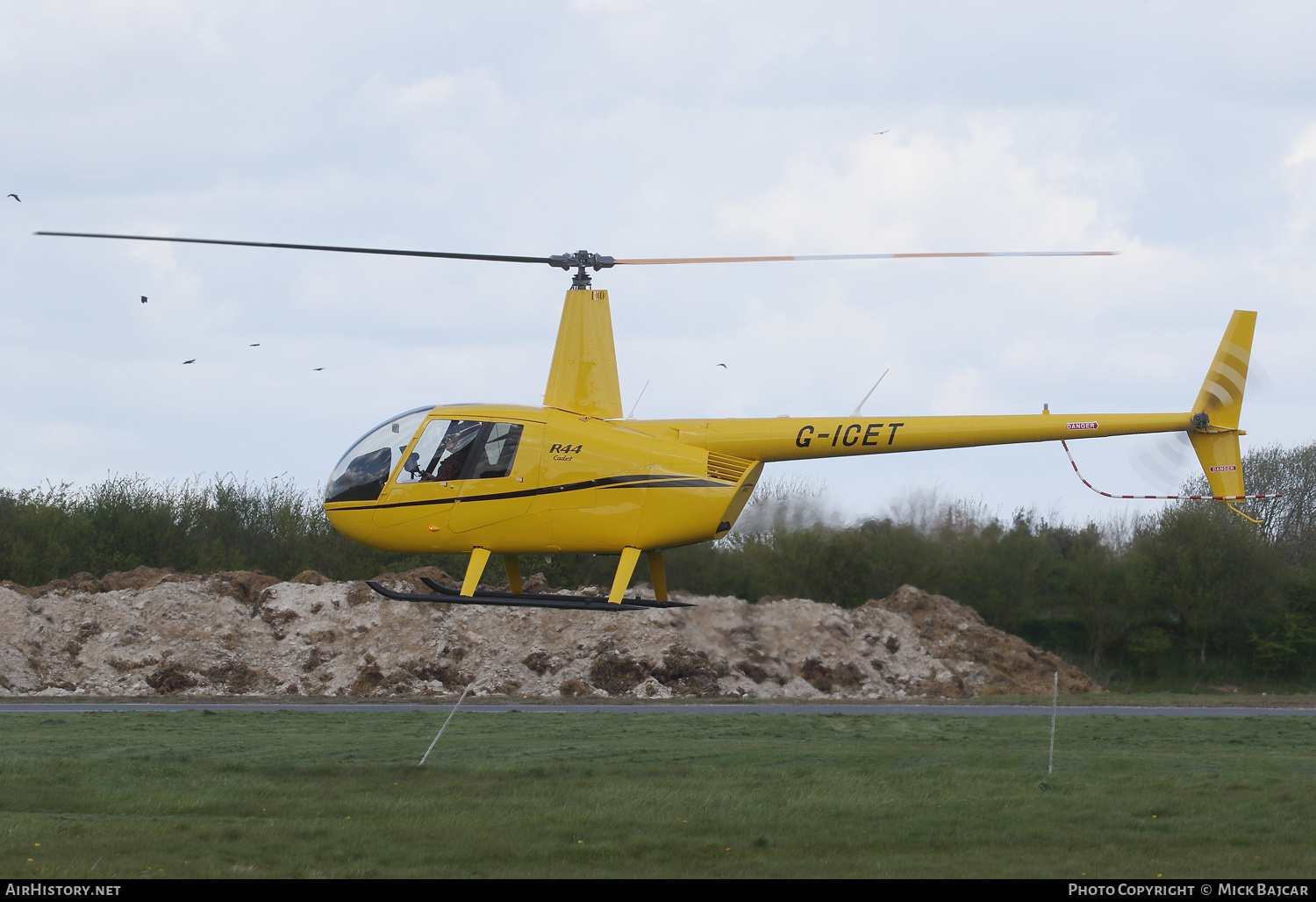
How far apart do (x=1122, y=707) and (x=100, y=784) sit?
82.7 ft

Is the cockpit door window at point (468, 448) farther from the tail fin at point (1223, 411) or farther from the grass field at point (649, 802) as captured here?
the tail fin at point (1223, 411)

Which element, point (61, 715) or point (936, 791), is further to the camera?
point (61, 715)

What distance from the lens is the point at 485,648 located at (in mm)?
40406

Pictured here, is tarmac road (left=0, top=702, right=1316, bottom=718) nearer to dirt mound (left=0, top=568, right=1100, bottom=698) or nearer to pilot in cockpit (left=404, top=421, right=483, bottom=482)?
dirt mound (left=0, top=568, right=1100, bottom=698)

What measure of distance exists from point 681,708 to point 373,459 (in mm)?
17674

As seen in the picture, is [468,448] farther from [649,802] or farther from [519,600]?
[649,802]

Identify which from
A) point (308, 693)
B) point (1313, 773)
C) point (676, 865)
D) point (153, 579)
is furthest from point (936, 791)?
point (153, 579)

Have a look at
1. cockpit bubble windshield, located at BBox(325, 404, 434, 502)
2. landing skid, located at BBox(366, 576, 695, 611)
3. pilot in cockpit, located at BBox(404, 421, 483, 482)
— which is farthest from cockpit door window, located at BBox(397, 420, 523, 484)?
landing skid, located at BBox(366, 576, 695, 611)

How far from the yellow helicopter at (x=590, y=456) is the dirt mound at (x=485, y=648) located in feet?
75.4

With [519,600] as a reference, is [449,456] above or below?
above

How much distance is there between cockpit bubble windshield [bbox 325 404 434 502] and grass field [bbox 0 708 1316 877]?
4.18 m

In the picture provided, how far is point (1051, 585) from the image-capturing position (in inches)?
1629

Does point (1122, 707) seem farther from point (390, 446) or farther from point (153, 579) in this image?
point (153, 579)

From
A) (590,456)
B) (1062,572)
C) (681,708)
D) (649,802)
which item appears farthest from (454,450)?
(1062,572)
